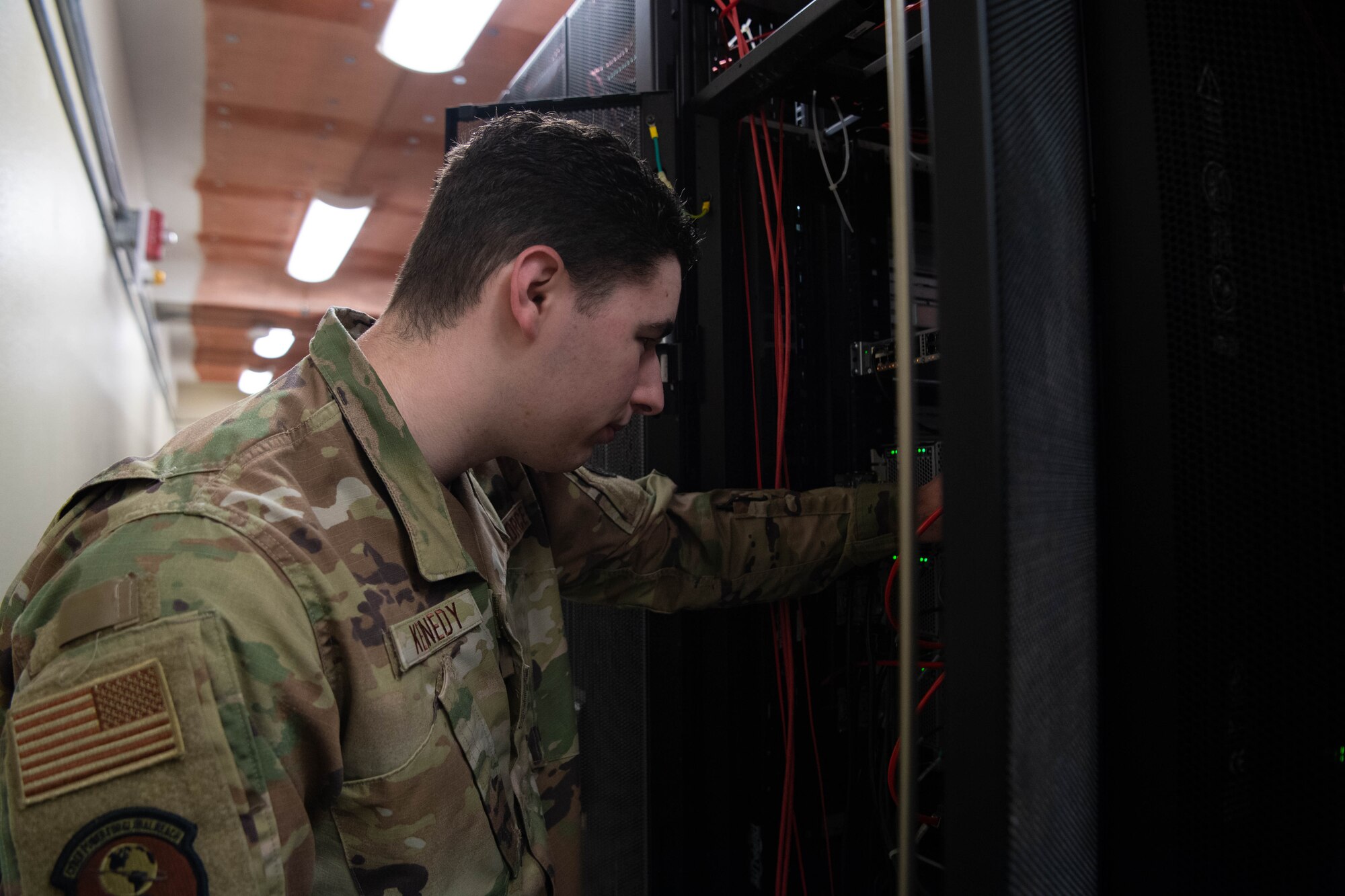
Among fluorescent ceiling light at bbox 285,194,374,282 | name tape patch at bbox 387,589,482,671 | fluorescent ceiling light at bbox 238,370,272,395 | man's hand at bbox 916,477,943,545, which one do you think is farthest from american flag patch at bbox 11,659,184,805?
fluorescent ceiling light at bbox 238,370,272,395

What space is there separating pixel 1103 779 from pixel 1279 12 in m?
0.58

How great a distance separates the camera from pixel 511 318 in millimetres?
848

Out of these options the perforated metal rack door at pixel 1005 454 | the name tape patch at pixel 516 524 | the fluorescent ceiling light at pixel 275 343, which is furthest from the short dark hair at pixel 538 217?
the fluorescent ceiling light at pixel 275 343

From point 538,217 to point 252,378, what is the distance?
910cm

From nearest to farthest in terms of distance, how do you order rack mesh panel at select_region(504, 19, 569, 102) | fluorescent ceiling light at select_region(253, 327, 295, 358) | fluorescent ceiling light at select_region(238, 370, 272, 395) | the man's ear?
the man's ear → rack mesh panel at select_region(504, 19, 569, 102) → fluorescent ceiling light at select_region(253, 327, 295, 358) → fluorescent ceiling light at select_region(238, 370, 272, 395)

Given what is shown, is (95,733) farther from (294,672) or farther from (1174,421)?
(1174,421)

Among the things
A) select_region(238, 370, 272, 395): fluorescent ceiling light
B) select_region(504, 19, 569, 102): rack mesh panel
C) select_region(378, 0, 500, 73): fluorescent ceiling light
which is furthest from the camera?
select_region(238, 370, 272, 395): fluorescent ceiling light

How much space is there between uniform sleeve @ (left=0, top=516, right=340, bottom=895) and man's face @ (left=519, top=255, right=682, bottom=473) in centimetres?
35

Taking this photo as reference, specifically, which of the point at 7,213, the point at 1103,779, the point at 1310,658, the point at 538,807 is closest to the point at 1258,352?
the point at 1310,658

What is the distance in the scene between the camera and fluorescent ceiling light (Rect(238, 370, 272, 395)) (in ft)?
27.6

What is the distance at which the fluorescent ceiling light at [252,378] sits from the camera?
8406 millimetres

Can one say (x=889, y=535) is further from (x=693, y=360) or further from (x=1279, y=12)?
(x=1279, y=12)

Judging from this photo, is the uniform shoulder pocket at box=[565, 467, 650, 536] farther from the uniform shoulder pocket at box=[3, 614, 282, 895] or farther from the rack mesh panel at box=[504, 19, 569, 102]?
the rack mesh panel at box=[504, 19, 569, 102]

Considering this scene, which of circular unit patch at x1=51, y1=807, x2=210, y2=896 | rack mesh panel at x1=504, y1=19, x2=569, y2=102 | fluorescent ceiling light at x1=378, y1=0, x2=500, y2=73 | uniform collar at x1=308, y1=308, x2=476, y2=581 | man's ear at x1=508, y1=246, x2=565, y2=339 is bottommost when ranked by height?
circular unit patch at x1=51, y1=807, x2=210, y2=896
